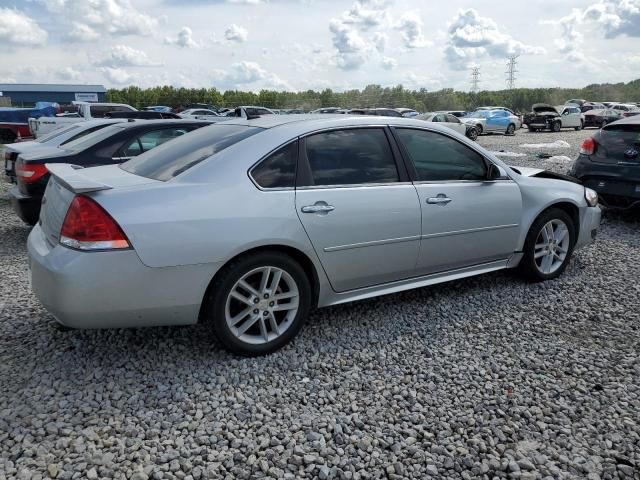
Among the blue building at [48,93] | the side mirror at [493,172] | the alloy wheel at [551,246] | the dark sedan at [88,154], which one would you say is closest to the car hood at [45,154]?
the dark sedan at [88,154]

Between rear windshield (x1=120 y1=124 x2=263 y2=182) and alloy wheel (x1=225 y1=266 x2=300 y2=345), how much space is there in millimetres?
851

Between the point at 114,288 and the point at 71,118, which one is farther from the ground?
the point at 71,118

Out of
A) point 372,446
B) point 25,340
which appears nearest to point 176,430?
point 372,446

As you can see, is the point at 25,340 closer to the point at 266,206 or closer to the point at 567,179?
the point at 266,206

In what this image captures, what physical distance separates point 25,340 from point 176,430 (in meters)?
1.65

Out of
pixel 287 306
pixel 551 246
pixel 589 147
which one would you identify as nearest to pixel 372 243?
pixel 287 306

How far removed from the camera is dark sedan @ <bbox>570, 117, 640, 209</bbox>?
22.4 feet

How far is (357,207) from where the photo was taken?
368 centimetres

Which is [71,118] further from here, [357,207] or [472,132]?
[357,207]

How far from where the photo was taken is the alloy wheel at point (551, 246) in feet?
16.0

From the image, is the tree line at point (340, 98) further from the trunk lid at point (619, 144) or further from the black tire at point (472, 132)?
the trunk lid at point (619, 144)

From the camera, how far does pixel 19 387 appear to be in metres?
3.14

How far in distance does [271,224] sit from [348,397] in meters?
1.13

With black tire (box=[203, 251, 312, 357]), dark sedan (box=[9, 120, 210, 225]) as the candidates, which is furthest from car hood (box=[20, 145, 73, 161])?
black tire (box=[203, 251, 312, 357])
